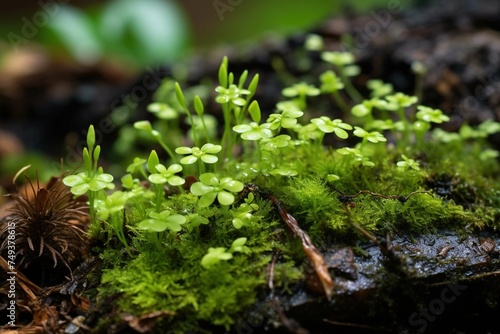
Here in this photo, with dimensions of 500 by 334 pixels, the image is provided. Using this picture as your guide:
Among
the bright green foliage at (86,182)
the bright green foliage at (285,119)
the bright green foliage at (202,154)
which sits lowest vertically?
the bright green foliage at (285,119)

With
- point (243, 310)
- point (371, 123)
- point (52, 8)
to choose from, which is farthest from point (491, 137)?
point (52, 8)

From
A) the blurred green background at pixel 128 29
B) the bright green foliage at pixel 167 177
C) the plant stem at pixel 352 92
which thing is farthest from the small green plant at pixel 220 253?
the blurred green background at pixel 128 29

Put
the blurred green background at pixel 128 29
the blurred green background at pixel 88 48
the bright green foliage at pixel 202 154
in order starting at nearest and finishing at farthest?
the bright green foliage at pixel 202 154 → the blurred green background at pixel 88 48 → the blurred green background at pixel 128 29

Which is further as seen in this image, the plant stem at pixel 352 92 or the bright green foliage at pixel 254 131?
the plant stem at pixel 352 92

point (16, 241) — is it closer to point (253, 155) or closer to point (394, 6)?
point (253, 155)

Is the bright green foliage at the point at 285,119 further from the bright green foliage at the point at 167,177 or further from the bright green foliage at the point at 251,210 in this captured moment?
the bright green foliage at the point at 167,177

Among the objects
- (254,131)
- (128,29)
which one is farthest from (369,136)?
(128,29)

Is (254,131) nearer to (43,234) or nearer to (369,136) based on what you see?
(369,136)

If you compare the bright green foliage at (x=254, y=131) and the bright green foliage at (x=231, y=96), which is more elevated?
the bright green foliage at (x=231, y=96)

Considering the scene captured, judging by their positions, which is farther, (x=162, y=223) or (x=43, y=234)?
(x=43, y=234)

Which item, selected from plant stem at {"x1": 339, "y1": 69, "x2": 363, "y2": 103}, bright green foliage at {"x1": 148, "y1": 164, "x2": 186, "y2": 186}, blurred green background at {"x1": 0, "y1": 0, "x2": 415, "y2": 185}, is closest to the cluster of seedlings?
bright green foliage at {"x1": 148, "y1": 164, "x2": 186, "y2": 186}

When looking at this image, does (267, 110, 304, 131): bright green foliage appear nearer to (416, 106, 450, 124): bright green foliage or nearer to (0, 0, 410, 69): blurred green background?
(416, 106, 450, 124): bright green foliage
